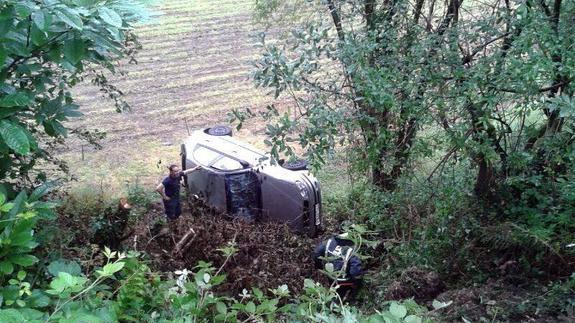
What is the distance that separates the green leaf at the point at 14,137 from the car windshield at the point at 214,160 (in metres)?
6.77

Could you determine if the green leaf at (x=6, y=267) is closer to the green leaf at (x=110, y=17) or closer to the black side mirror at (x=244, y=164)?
the green leaf at (x=110, y=17)

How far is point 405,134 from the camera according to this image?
6711 mm

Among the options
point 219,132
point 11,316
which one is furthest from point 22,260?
point 219,132

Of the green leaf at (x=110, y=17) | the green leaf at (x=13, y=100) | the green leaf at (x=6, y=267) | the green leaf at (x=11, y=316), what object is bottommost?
the green leaf at (x=6, y=267)

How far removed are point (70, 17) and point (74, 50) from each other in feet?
1.01

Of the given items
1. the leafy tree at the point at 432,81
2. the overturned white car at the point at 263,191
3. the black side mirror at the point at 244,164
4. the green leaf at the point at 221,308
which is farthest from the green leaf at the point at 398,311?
the black side mirror at the point at 244,164

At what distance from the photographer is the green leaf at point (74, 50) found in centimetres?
285

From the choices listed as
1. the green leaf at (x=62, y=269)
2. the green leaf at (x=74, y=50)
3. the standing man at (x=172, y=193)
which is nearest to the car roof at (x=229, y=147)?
the standing man at (x=172, y=193)

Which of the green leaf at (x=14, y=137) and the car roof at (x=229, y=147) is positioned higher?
the green leaf at (x=14, y=137)

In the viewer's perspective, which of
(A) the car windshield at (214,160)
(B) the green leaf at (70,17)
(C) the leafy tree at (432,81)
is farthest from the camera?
(A) the car windshield at (214,160)

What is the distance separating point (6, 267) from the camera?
230 centimetres

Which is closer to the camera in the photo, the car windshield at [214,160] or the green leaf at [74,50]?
the green leaf at [74,50]

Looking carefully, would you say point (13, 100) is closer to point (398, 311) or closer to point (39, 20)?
point (39, 20)

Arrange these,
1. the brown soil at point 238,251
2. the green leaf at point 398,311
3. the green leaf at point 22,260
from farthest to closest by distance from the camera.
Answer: the brown soil at point 238,251 → the green leaf at point 22,260 → the green leaf at point 398,311
